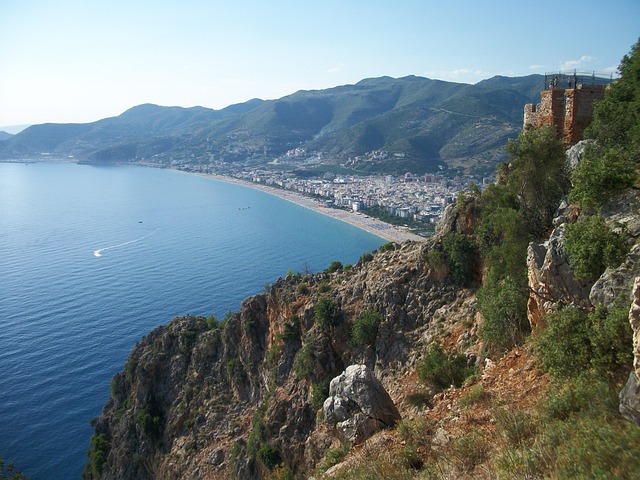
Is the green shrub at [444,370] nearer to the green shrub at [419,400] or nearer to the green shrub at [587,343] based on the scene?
the green shrub at [419,400]

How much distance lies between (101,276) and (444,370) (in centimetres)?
5296

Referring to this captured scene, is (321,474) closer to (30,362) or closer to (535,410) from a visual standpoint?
(535,410)

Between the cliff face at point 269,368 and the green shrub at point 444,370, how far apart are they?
716mm

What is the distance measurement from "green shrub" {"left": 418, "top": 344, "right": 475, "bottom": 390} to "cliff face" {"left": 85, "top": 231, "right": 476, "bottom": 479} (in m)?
0.72

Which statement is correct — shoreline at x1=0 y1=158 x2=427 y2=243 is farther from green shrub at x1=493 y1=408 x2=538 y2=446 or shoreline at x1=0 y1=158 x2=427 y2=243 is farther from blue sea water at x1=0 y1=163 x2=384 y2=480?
green shrub at x1=493 y1=408 x2=538 y2=446

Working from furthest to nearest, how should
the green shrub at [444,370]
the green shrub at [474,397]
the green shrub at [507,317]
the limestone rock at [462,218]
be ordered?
1. the limestone rock at [462,218]
2. the green shrub at [444,370]
3. the green shrub at [507,317]
4. the green shrub at [474,397]

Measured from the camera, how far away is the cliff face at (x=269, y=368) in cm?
1585

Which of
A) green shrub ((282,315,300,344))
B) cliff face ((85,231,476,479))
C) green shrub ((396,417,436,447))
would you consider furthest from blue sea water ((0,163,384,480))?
green shrub ((396,417,436,447))

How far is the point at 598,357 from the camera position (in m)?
6.46

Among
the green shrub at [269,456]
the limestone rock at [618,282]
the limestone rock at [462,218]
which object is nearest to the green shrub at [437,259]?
the limestone rock at [462,218]

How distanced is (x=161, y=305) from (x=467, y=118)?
125 metres

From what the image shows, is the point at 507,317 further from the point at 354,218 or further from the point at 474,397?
the point at 354,218

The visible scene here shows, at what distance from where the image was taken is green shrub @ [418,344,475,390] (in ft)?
36.7

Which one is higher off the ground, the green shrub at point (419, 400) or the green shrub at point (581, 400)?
the green shrub at point (581, 400)
